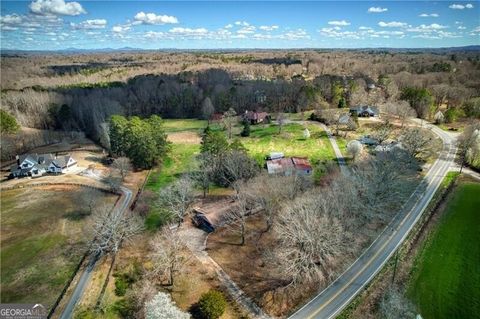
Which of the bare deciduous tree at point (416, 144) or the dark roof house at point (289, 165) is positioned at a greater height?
the bare deciduous tree at point (416, 144)

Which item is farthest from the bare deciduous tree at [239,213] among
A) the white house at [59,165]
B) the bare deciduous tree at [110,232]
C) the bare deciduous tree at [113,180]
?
the white house at [59,165]

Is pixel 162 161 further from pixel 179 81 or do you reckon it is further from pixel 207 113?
pixel 179 81

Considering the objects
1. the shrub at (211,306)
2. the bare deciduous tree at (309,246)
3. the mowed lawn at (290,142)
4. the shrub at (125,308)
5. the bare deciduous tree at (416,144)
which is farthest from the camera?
the mowed lawn at (290,142)

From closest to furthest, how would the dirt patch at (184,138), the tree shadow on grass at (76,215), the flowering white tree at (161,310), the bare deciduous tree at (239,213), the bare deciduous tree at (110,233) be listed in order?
the flowering white tree at (161,310)
the bare deciduous tree at (110,233)
the bare deciduous tree at (239,213)
the tree shadow on grass at (76,215)
the dirt patch at (184,138)

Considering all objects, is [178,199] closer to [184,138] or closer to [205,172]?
[205,172]

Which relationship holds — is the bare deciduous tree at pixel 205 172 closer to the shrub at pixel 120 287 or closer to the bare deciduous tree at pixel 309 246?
the bare deciduous tree at pixel 309 246

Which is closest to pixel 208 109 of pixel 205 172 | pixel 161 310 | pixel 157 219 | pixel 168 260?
pixel 205 172

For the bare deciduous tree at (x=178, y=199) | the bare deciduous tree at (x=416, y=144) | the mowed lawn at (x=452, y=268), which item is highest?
the bare deciduous tree at (x=416, y=144)

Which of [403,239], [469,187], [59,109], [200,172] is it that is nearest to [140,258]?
[200,172]
